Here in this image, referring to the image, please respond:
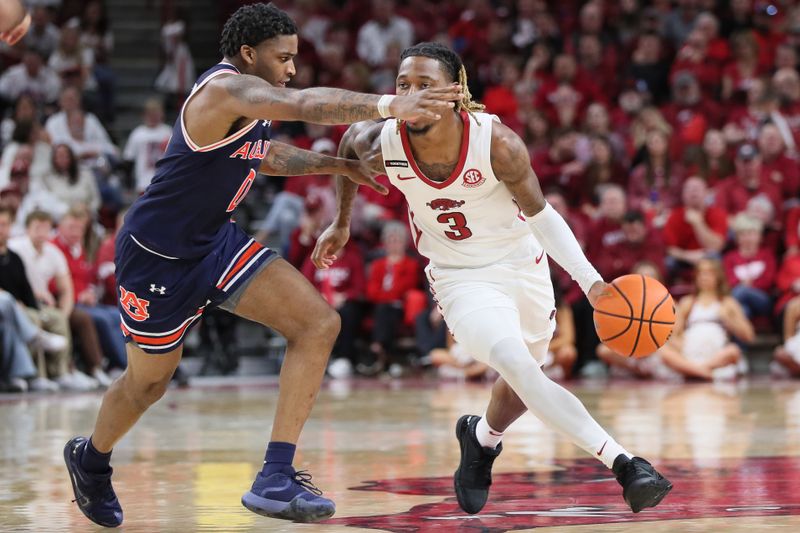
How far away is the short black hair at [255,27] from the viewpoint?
461 cm

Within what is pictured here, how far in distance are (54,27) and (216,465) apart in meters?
10.8

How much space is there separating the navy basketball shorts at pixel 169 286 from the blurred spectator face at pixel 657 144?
28.4 ft

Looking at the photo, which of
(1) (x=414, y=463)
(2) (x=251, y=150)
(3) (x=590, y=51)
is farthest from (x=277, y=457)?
(3) (x=590, y=51)

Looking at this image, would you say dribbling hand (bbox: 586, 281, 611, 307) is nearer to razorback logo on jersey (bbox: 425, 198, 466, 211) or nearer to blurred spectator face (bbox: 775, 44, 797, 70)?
razorback logo on jersey (bbox: 425, 198, 466, 211)

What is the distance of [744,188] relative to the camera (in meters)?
12.5

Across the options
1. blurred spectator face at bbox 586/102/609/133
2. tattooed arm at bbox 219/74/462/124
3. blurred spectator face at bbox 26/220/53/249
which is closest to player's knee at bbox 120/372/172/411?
tattooed arm at bbox 219/74/462/124

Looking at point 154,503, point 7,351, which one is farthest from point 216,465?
point 7,351

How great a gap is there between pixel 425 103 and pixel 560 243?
42.6 inches

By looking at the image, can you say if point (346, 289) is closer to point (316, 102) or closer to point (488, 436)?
point (488, 436)

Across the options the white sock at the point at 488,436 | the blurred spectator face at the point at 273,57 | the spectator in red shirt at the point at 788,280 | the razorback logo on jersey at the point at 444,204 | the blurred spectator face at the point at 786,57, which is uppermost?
the blurred spectator face at the point at 786,57

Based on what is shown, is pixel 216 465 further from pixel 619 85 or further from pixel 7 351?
pixel 619 85

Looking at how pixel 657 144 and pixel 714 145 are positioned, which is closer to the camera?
pixel 714 145

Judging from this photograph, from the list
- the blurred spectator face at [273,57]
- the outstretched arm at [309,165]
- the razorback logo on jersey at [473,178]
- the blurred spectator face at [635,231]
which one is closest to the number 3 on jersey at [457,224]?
the razorback logo on jersey at [473,178]

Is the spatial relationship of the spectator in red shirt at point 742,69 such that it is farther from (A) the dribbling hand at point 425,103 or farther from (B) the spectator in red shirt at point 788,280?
(A) the dribbling hand at point 425,103
